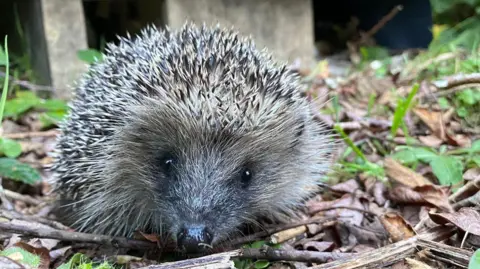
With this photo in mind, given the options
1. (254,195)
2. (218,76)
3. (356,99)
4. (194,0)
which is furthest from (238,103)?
(194,0)

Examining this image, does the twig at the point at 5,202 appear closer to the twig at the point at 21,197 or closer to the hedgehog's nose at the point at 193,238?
the twig at the point at 21,197

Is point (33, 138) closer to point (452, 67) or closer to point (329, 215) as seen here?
point (329, 215)

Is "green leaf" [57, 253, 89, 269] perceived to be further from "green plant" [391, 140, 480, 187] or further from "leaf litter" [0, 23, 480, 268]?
"green plant" [391, 140, 480, 187]

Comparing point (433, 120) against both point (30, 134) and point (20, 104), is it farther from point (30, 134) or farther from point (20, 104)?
point (20, 104)

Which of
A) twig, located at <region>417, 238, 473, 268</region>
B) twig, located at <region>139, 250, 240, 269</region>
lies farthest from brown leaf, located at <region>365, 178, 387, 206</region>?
twig, located at <region>139, 250, 240, 269</region>

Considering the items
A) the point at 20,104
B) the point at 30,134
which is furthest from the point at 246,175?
the point at 20,104

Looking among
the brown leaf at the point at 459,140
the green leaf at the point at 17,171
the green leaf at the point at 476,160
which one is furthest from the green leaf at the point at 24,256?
the brown leaf at the point at 459,140
